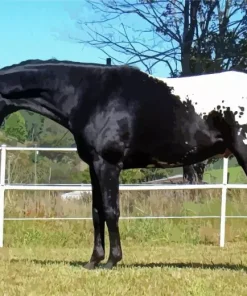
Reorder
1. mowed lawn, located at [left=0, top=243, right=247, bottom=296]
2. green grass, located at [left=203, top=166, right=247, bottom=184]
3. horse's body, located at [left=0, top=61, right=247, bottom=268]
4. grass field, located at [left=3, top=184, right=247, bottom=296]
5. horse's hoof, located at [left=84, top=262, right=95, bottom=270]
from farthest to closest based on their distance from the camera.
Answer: green grass, located at [left=203, top=166, right=247, bottom=184] < horse's hoof, located at [left=84, top=262, right=95, bottom=270] < horse's body, located at [left=0, top=61, right=247, bottom=268] < grass field, located at [left=3, top=184, right=247, bottom=296] < mowed lawn, located at [left=0, top=243, right=247, bottom=296]

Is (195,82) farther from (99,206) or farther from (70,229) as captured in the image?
(70,229)

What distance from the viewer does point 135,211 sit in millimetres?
11516

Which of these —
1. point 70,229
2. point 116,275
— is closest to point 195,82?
point 116,275

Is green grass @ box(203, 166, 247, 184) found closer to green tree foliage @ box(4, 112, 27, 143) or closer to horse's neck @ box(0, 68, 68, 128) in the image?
horse's neck @ box(0, 68, 68, 128)

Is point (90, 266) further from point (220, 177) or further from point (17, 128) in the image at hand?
point (17, 128)

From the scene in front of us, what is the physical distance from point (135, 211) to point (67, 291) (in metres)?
6.43

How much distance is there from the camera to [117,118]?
618 centimetres

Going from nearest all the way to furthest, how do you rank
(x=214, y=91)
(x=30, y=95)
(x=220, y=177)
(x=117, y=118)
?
(x=117, y=118), (x=214, y=91), (x=30, y=95), (x=220, y=177)

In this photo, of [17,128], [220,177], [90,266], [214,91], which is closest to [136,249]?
[90,266]

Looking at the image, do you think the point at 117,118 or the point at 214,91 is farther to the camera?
the point at 214,91

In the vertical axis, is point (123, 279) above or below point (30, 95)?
below

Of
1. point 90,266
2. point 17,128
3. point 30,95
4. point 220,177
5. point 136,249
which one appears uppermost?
point 30,95

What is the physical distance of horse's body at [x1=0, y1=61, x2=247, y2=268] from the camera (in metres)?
6.19

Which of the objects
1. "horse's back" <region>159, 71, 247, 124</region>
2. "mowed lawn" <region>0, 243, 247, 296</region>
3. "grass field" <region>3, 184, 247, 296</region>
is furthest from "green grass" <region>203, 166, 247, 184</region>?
"horse's back" <region>159, 71, 247, 124</region>
